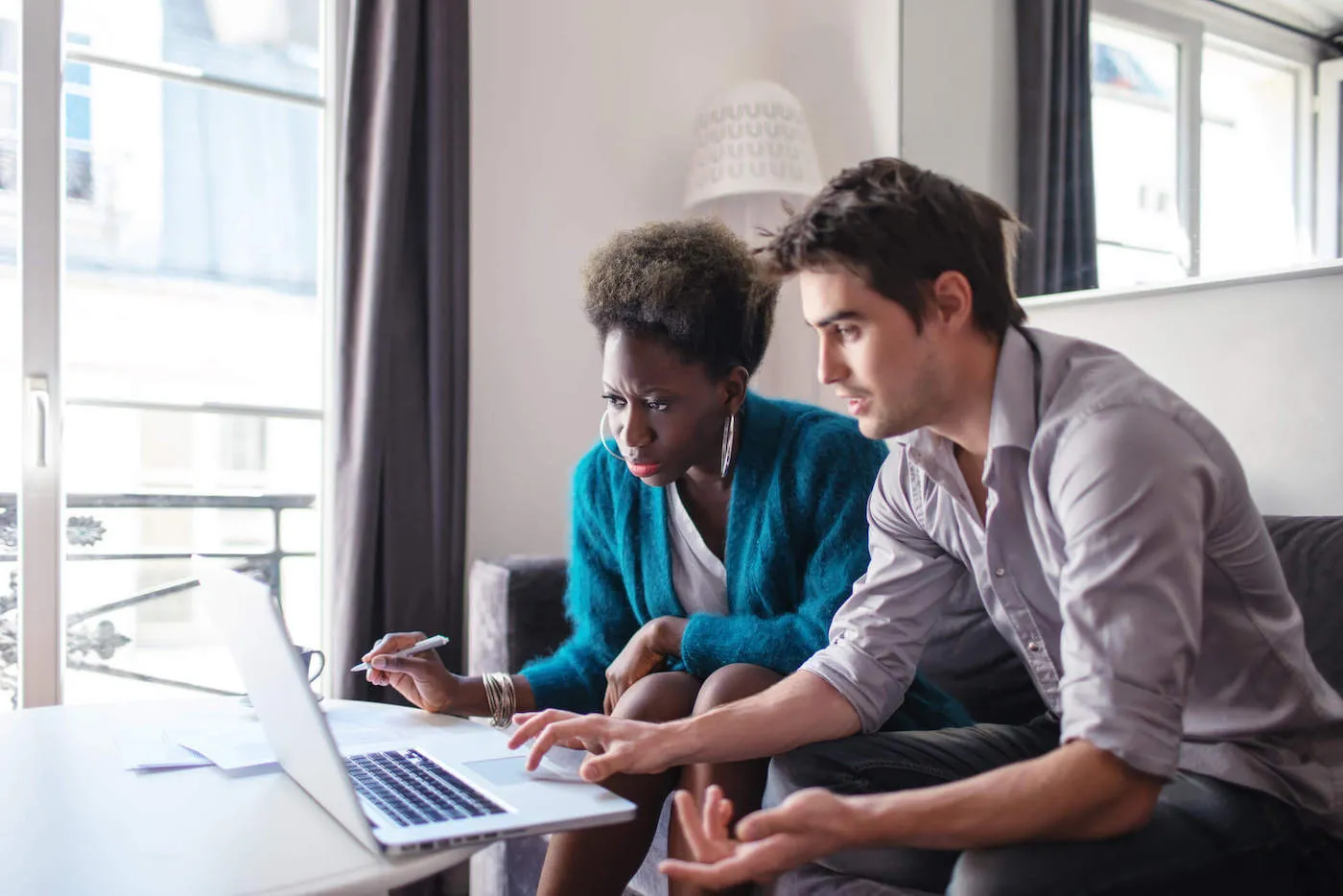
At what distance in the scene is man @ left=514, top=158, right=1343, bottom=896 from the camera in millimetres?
896

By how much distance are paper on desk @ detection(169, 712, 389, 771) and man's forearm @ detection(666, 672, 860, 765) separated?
32 centimetres

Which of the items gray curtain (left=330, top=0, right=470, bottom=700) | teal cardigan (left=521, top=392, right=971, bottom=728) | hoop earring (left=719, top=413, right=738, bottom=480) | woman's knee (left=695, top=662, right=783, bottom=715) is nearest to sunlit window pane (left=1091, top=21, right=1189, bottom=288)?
teal cardigan (left=521, top=392, right=971, bottom=728)

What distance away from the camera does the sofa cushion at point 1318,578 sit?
1362 millimetres

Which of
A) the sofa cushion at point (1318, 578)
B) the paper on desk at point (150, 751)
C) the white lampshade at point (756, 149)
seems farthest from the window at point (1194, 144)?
the paper on desk at point (150, 751)

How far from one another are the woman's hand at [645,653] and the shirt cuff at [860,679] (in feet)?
0.87

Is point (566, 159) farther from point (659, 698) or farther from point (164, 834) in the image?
point (164, 834)

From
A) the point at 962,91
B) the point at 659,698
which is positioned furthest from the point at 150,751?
the point at 962,91

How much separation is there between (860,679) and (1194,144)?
1.33 metres

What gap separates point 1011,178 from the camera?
2381 millimetres

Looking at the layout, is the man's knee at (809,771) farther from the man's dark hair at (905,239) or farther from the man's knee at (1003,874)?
the man's dark hair at (905,239)

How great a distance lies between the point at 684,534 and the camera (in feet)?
5.34

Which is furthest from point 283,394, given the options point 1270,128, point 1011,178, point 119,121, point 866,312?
point 1270,128

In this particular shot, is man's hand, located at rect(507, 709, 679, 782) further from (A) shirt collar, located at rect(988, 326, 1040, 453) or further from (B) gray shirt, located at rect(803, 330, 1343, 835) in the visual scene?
(A) shirt collar, located at rect(988, 326, 1040, 453)

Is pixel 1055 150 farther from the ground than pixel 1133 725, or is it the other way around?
A: pixel 1055 150
